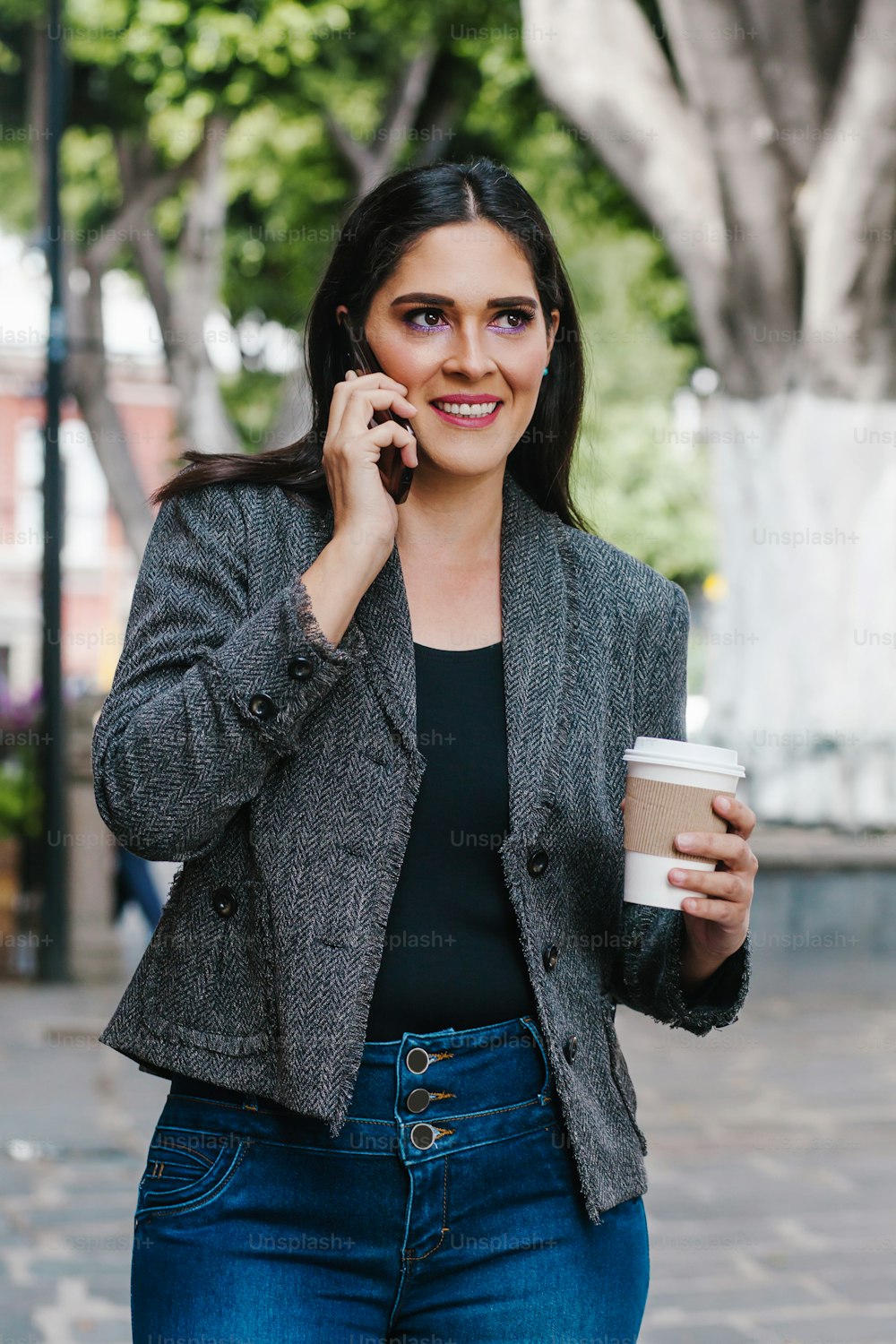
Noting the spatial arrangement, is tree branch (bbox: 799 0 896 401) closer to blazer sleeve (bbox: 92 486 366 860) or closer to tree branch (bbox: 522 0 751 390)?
tree branch (bbox: 522 0 751 390)

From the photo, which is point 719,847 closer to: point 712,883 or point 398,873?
point 712,883

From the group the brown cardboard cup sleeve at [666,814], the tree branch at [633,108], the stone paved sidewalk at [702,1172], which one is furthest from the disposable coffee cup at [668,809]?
the tree branch at [633,108]

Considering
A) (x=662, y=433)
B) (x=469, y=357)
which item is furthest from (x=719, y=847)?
(x=662, y=433)

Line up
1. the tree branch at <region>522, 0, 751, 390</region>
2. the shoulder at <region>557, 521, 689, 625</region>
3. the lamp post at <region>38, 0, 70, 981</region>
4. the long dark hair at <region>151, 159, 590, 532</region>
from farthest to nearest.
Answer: the tree branch at <region>522, 0, 751, 390</region>, the lamp post at <region>38, 0, 70, 981</region>, the shoulder at <region>557, 521, 689, 625</region>, the long dark hair at <region>151, 159, 590, 532</region>

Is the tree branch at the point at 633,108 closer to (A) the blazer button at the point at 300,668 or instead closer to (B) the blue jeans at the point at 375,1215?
(A) the blazer button at the point at 300,668

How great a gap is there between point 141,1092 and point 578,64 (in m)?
6.76

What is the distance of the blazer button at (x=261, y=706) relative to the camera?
1.91 metres

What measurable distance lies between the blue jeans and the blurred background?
1231 millimetres

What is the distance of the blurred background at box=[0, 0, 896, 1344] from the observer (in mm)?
5562

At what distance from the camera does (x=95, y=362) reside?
625 inches

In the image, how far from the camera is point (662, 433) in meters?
13.1

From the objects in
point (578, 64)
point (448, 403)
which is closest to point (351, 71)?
point (578, 64)

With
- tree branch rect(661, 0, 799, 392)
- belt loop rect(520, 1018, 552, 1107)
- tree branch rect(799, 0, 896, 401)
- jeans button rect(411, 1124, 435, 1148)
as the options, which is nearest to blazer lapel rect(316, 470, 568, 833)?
belt loop rect(520, 1018, 552, 1107)

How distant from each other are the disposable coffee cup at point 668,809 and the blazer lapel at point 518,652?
0.12 meters
